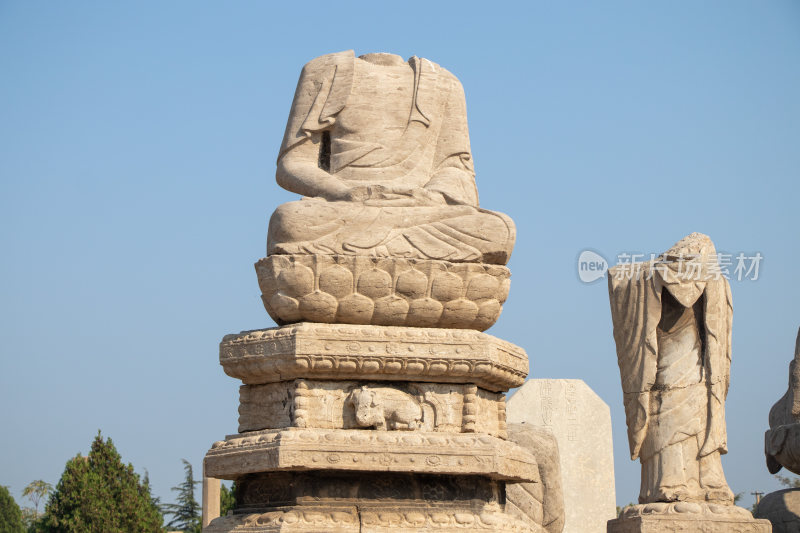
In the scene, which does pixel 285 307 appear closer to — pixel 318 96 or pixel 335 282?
pixel 335 282

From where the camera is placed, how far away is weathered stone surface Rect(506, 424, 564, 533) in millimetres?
8672

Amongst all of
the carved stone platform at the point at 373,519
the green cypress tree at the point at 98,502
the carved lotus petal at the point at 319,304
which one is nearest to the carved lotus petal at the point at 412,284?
the carved lotus petal at the point at 319,304

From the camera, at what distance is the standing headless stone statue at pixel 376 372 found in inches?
231

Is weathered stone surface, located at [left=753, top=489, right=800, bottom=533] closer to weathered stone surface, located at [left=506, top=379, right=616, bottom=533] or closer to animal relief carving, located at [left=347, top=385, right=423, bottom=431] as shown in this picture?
animal relief carving, located at [left=347, top=385, right=423, bottom=431]

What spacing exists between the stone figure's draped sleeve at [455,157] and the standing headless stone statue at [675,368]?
6.68ft

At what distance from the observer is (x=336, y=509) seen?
588 centimetres

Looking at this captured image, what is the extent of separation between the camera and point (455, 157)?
7.01 meters

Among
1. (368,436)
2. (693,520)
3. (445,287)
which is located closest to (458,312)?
(445,287)

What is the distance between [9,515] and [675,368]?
848 inches

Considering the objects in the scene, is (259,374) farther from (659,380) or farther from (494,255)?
(659,380)

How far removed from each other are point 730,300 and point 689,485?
1.42 metres

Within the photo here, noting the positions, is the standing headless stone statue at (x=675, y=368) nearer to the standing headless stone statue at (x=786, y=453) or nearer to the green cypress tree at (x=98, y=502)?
the standing headless stone statue at (x=786, y=453)

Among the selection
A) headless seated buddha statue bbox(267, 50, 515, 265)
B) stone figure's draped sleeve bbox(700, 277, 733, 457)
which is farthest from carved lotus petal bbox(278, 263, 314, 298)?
stone figure's draped sleeve bbox(700, 277, 733, 457)

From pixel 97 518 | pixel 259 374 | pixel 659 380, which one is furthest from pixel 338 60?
pixel 97 518
